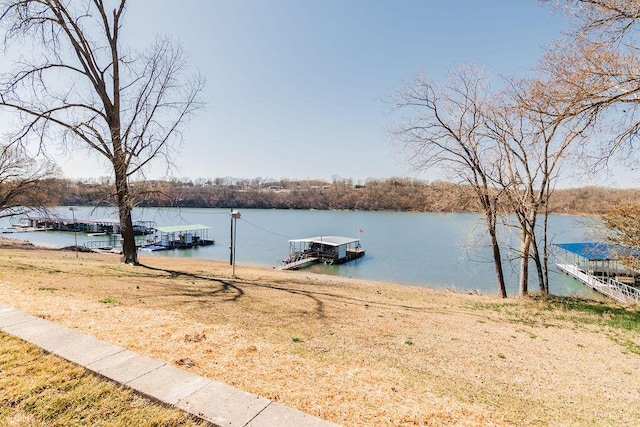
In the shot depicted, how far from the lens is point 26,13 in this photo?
1063 cm

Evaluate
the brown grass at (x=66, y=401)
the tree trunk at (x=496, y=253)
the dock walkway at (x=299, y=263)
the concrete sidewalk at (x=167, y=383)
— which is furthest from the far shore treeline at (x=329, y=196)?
the dock walkway at (x=299, y=263)

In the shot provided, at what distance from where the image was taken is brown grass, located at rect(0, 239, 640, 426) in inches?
137

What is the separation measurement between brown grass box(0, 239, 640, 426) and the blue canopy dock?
12676mm

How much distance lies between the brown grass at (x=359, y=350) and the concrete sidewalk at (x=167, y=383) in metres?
0.35

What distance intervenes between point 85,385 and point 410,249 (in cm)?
3909

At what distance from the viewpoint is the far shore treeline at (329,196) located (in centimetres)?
1309

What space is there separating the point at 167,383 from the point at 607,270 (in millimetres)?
36537

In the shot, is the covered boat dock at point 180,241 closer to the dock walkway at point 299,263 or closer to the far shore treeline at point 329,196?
the far shore treeline at point 329,196

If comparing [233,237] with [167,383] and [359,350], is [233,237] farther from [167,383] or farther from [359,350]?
[167,383]

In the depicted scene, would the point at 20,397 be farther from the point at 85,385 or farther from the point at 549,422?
the point at 549,422

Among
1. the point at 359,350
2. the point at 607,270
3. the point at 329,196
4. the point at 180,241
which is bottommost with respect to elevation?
the point at 607,270

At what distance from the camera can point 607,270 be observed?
93.8ft

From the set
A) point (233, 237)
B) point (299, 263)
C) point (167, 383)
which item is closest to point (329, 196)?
point (299, 263)

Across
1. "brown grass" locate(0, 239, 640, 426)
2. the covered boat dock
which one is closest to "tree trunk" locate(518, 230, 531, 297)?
"brown grass" locate(0, 239, 640, 426)
